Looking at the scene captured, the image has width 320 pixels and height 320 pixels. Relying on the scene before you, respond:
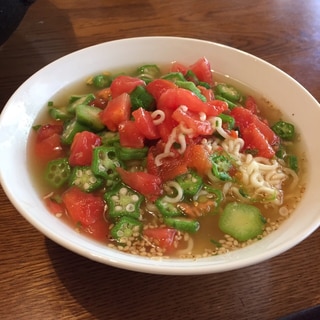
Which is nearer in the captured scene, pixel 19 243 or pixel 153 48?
pixel 19 243

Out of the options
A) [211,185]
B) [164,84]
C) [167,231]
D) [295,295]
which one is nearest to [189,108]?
[164,84]

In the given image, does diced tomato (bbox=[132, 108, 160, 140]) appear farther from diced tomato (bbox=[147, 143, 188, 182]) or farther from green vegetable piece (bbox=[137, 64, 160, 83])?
green vegetable piece (bbox=[137, 64, 160, 83])

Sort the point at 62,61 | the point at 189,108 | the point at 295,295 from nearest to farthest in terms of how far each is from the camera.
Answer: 1. the point at 295,295
2. the point at 189,108
3. the point at 62,61

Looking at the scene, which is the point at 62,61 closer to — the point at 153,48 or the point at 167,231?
the point at 153,48

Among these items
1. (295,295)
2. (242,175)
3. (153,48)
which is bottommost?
(295,295)

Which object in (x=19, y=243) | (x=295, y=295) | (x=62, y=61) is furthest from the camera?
(x=62, y=61)

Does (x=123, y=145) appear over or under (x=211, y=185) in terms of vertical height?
over

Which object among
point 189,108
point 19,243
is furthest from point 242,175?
point 19,243

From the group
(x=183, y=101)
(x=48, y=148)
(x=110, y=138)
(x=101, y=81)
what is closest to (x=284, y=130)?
(x=183, y=101)
